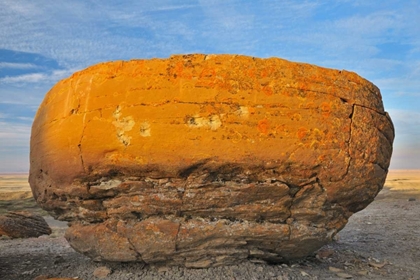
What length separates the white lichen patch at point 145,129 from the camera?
5.68 m

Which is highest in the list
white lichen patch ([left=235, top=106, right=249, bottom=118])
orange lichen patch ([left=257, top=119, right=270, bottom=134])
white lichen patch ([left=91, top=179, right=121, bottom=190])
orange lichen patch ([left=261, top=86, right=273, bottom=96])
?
orange lichen patch ([left=261, top=86, right=273, bottom=96])

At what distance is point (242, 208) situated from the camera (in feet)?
19.3

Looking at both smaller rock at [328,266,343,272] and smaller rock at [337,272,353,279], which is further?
smaller rock at [328,266,343,272]

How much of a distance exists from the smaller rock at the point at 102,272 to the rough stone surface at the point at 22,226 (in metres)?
6.78

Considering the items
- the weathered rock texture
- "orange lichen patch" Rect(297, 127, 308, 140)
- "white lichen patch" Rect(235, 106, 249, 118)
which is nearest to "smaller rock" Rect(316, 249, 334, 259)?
the weathered rock texture

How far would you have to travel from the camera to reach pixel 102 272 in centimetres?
653

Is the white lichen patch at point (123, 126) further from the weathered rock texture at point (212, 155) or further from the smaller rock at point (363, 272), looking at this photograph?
the smaller rock at point (363, 272)

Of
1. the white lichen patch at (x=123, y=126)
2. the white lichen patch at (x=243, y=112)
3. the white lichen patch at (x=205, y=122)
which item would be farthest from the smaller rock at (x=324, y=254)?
the white lichen patch at (x=123, y=126)

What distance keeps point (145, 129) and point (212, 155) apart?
3.41 ft

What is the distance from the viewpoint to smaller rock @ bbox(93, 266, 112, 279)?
6473 mm

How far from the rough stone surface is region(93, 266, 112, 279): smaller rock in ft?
22.2

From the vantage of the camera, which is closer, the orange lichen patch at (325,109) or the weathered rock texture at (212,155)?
the weathered rock texture at (212,155)

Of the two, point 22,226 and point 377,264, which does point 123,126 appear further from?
point 22,226

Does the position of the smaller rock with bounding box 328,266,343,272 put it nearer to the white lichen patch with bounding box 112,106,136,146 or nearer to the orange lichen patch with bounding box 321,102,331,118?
the orange lichen patch with bounding box 321,102,331,118
